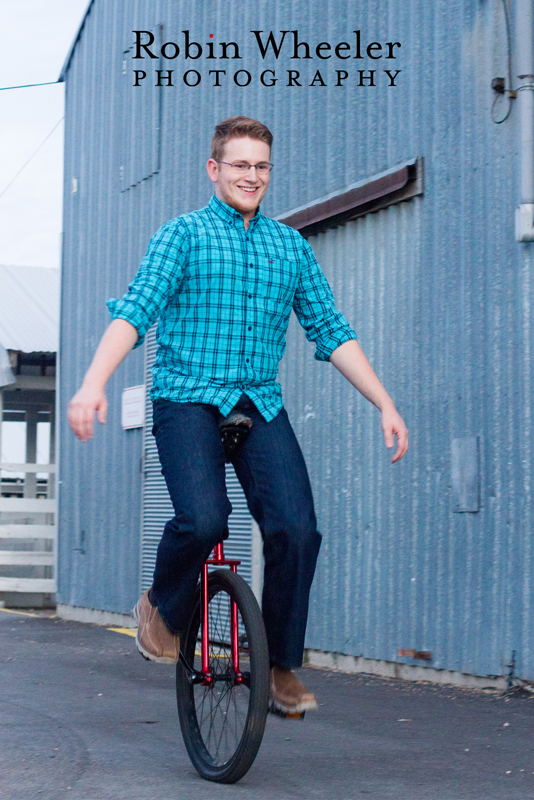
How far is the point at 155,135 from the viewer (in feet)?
36.9

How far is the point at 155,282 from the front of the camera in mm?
3953

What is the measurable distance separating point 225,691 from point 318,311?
1.45 meters

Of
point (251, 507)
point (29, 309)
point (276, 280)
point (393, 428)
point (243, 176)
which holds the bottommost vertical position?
point (251, 507)

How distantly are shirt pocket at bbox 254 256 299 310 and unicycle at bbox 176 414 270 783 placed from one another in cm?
49

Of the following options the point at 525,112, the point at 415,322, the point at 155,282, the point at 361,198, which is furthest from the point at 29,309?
the point at 155,282

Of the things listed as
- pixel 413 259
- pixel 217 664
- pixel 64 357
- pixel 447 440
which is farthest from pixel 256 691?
pixel 64 357

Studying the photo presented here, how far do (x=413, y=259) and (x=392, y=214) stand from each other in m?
0.44

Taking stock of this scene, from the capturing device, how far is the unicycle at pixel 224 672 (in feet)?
12.3

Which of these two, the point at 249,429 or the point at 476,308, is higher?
the point at 476,308

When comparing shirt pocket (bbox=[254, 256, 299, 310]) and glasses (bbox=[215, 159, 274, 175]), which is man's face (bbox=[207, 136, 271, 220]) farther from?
shirt pocket (bbox=[254, 256, 299, 310])

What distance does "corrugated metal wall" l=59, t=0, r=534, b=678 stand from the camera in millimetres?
6309

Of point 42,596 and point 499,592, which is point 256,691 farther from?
point 42,596

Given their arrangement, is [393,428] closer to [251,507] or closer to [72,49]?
[251,507]

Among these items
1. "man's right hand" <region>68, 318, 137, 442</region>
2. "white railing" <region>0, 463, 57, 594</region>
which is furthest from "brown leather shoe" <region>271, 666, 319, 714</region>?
"white railing" <region>0, 463, 57, 594</region>
